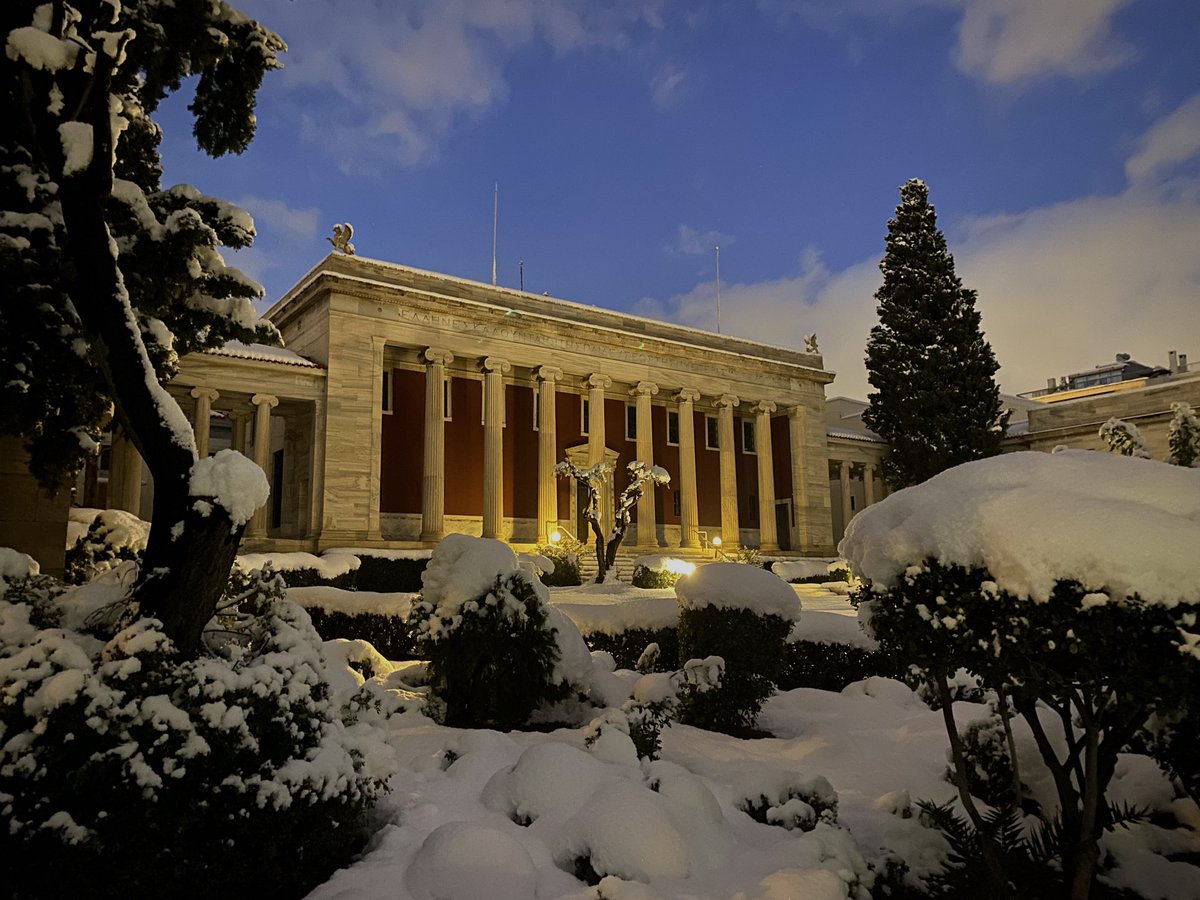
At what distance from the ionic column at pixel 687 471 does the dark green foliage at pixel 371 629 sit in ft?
61.1

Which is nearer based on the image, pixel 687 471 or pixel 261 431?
pixel 261 431

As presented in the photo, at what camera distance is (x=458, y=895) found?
3.63 meters

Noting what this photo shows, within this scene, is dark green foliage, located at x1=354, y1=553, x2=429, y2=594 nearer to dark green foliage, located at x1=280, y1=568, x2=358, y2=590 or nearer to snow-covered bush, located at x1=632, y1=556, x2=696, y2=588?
dark green foliage, located at x1=280, y1=568, x2=358, y2=590

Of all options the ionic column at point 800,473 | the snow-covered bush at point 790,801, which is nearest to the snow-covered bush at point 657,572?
the ionic column at point 800,473

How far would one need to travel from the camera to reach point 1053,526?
130 inches

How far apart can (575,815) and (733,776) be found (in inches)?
80.0

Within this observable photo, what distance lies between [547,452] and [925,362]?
16906 millimetres

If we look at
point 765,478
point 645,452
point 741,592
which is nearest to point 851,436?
point 765,478

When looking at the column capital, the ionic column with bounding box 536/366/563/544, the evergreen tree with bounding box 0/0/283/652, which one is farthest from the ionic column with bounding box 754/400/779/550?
the evergreen tree with bounding box 0/0/283/652

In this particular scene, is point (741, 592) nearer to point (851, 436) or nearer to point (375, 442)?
point (375, 442)

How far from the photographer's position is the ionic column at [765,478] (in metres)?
32.0

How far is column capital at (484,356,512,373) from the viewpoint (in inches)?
1018

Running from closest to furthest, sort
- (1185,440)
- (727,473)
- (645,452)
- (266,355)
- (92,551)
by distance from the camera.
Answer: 1. (92,551)
2. (1185,440)
3. (266,355)
4. (645,452)
5. (727,473)

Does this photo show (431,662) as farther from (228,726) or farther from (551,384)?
(551,384)
